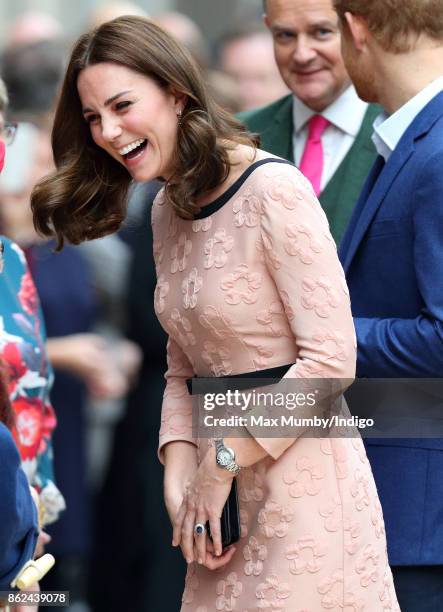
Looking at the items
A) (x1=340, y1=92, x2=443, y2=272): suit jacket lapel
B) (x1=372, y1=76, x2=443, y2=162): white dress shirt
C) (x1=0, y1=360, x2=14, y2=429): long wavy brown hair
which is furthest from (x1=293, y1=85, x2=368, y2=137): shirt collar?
(x1=0, y1=360, x2=14, y2=429): long wavy brown hair

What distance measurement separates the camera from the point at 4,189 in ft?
17.4

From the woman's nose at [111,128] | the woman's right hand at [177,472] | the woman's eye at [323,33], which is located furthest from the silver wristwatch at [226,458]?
the woman's eye at [323,33]

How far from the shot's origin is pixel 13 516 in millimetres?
2605

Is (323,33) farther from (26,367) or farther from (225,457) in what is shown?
(225,457)

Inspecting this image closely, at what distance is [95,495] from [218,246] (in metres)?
3.21

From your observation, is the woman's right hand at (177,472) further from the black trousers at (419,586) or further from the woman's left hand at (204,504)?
the black trousers at (419,586)

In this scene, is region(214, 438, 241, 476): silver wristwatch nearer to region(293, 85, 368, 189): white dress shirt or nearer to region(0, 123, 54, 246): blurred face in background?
region(293, 85, 368, 189): white dress shirt

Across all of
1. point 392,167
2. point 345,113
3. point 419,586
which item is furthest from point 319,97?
point 419,586

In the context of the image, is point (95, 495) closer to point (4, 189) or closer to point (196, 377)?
point (4, 189)

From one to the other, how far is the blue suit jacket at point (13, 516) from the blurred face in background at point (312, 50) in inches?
82.0

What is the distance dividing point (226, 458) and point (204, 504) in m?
0.14

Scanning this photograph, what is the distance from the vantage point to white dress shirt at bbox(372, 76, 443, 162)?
353cm

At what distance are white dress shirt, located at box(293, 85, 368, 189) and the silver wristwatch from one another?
151 cm

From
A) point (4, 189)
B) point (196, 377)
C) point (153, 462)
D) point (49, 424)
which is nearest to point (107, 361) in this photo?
point (153, 462)
